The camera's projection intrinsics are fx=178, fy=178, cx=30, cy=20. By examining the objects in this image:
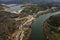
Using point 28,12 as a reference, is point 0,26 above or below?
above

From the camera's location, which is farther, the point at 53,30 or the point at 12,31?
the point at 12,31

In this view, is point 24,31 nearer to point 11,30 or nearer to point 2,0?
point 11,30

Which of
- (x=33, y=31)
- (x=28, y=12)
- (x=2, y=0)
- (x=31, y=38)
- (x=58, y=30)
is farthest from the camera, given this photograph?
(x=2, y=0)

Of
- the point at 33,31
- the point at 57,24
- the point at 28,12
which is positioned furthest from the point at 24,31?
the point at 28,12

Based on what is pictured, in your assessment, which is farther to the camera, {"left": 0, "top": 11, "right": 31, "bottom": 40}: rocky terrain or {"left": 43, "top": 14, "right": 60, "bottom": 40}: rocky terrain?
{"left": 0, "top": 11, "right": 31, "bottom": 40}: rocky terrain

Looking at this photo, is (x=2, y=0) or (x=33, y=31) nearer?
(x=33, y=31)

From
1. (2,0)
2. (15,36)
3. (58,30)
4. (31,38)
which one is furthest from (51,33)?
(2,0)

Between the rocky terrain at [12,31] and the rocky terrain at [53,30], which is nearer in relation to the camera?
the rocky terrain at [53,30]

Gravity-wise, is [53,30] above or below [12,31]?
above

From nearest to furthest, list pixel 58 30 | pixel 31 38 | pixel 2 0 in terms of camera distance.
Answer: pixel 31 38
pixel 58 30
pixel 2 0
